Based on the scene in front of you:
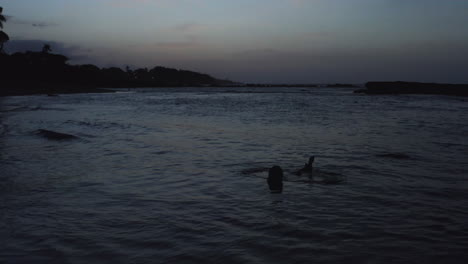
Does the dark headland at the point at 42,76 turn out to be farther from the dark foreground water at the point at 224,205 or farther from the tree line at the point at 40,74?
the dark foreground water at the point at 224,205

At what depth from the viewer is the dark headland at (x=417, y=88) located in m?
87.2

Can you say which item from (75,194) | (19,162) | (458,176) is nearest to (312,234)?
(75,194)

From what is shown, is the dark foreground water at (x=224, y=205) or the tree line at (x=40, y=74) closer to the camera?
the dark foreground water at (x=224, y=205)

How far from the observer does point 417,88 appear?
99000 millimetres

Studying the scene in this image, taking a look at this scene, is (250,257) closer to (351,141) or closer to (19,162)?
(19,162)

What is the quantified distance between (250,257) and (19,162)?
399 inches

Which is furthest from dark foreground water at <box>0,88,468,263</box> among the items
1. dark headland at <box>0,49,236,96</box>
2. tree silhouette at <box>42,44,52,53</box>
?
tree silhouette at <box>42,44,52,53</box>

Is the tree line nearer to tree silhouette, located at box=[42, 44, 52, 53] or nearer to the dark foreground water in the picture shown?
tree silhouette, located at box=[42, 44, 52, 53]

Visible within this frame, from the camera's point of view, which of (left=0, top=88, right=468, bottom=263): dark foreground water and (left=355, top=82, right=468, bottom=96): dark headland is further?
(left=355, top=82, right=468, bottom=96): dark headland

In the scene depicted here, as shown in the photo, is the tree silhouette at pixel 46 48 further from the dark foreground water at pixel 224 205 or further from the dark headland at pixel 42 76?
the dark foreground water at pixel 224 205

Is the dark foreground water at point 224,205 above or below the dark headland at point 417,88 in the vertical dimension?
below

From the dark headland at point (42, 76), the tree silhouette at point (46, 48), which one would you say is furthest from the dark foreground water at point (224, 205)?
the tree silhouette at point (46, 48)

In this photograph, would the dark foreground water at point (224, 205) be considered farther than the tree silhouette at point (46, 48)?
No

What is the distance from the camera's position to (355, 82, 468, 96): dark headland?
8725 centimetres
